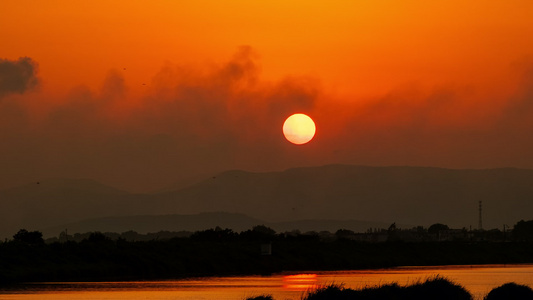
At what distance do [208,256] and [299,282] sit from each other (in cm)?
2493

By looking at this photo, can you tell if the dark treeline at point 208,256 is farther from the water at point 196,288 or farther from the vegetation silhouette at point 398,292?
the vegetation silhouette at point 398,292

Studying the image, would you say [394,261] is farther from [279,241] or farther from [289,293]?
[289,293]

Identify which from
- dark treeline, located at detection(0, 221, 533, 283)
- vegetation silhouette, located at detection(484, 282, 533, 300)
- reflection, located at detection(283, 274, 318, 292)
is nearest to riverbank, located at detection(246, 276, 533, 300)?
vegetation silhouette, located at detection(484, 282, 533, 300)

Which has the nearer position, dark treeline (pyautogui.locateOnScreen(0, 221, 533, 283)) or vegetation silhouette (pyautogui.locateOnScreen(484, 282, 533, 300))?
vegetation silhouette (pyautogui.locateOnScreen(484, 282, 533, 300))

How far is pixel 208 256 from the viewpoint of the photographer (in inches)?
4114

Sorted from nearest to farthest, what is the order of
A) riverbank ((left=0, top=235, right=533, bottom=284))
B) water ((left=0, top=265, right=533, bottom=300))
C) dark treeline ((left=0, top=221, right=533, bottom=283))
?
water ((left=0, top=265, right=533, bottom=300)) → riverbank ((left=0, top=235, right=533, bottom=284)) → dark treeline ((left=0, top=221, right=533, bottom=283))

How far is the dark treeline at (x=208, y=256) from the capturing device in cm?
8519

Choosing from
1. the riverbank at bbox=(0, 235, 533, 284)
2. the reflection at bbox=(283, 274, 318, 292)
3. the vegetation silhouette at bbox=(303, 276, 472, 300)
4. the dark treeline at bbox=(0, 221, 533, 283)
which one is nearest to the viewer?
the vegetation silhouette at bbox=(303, 276, 472, 300)

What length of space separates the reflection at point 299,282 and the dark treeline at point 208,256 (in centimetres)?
888

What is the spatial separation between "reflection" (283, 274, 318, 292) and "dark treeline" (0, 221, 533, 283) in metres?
8.88

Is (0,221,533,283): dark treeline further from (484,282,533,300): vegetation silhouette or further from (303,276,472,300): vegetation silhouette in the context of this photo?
(484,282,533,300): vegetation silhouette

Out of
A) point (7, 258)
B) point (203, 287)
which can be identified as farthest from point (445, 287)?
point (7, 258)

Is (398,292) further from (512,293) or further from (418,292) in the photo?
(512,293)

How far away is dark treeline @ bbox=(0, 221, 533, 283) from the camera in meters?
85.2
